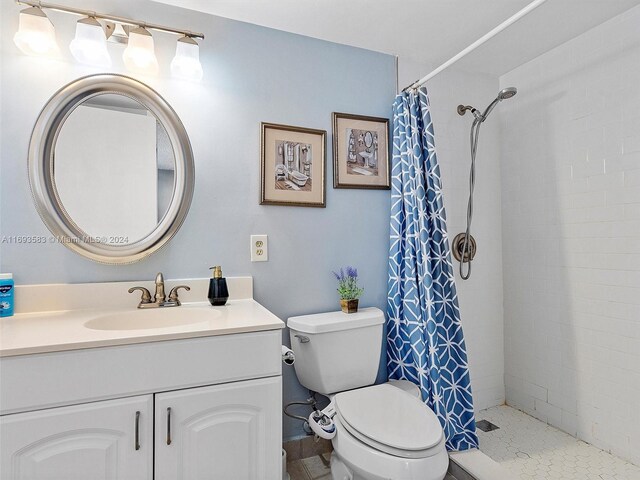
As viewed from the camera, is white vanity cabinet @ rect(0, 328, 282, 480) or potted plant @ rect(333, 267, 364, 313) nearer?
white vanity cabinet @ rect(0, 328, 282, 480)

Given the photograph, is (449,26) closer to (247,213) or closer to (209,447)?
(247,213)

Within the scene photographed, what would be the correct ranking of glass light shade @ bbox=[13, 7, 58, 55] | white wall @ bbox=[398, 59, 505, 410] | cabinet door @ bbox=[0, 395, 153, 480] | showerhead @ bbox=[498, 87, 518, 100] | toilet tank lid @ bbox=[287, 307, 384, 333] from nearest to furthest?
cabinet door @ bbox=[0, 395, 153, 480]
glass light shade @ bbox=[13, 7, 58, 55]
toilet tank lid @ bbox=[287, 307, 384, 333]
showerhead @ bbox=[498, 87, 518, 100]
white wall @ bbox=[398, 59, 505, 410]

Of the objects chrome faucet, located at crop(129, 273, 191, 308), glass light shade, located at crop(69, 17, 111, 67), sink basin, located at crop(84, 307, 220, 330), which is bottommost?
sink basin, located at crop(84, 307, 220, 330)

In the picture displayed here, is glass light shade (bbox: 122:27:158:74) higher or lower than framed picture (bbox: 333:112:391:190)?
higher

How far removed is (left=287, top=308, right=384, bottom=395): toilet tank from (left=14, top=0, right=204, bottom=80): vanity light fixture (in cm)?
123

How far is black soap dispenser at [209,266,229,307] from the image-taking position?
156cm

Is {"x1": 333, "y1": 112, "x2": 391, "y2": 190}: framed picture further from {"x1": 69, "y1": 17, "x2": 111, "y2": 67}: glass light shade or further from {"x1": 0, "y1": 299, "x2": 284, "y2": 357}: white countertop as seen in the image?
{"x1": 69, "y1": 17, "x2": 111, "y2": 67}: glass light shade

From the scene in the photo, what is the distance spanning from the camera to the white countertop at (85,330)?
0.99 m

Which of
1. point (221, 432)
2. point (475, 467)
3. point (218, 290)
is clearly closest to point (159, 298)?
point (218, 290)

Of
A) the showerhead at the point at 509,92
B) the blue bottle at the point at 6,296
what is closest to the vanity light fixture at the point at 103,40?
the blue bottle at the point at 6,296

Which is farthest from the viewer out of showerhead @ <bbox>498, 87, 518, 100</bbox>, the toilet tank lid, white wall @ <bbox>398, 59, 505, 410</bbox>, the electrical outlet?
white wall @ <bbox>398, 59, 505, 410</bbox>

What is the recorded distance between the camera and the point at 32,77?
1415 mm

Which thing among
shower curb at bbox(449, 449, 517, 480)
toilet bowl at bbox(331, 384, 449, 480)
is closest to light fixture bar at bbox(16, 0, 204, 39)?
toilet bowl at bbox(331, 384, 449, 480)

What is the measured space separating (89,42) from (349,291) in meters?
1.52
